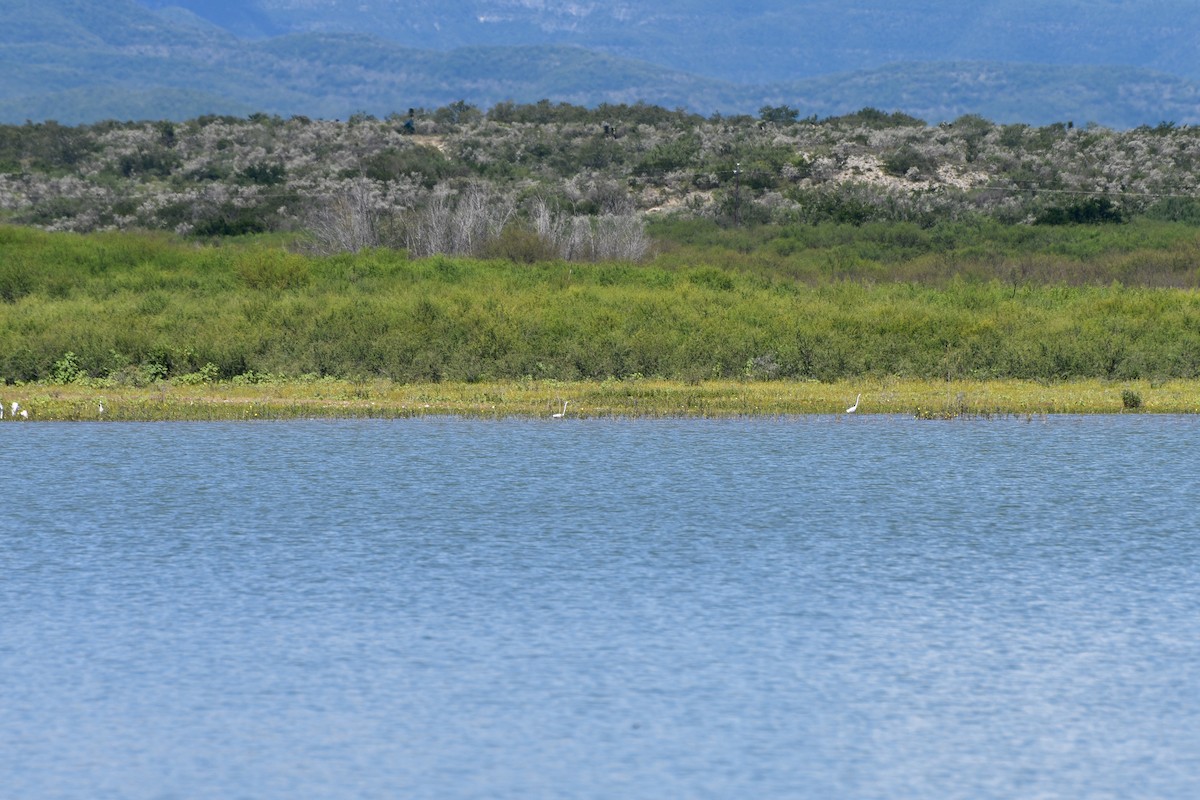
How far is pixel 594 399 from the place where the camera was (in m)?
26.9

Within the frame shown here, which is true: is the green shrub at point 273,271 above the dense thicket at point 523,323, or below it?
above

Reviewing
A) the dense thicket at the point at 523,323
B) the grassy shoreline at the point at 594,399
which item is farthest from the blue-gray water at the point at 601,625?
the dense thicket at the point at 523,323

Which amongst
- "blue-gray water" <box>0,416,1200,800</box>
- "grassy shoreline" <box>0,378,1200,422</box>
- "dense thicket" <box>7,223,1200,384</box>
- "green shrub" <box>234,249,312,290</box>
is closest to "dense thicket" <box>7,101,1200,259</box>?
"green shrub" <box>234,249,312,290</box>

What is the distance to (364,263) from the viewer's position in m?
40.4

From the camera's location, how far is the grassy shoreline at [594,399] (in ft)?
84.0

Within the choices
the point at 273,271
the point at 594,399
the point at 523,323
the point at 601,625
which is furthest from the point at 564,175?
the point at 601,625

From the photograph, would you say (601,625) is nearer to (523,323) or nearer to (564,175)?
(523,323)

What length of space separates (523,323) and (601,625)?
19.3m

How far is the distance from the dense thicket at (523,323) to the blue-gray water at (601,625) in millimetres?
8690

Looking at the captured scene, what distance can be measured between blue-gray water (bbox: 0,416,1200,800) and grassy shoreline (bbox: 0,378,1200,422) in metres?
3.82

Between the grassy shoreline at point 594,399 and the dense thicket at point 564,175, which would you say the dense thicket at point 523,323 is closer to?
the grassy shoreline at point 594,399

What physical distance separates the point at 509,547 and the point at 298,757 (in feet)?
19.4

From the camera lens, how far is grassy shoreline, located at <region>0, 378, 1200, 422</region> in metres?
25.6

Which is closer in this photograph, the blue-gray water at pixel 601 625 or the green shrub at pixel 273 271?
the blue-gray water at pixel 601 625
